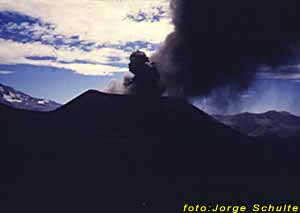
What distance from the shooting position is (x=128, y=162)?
131375 mm

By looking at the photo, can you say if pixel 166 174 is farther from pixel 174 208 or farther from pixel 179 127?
pixel 179 127

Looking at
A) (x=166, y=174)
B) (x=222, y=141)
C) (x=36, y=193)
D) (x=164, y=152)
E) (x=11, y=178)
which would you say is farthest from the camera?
(x=222, y=141)

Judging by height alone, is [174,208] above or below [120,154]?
below

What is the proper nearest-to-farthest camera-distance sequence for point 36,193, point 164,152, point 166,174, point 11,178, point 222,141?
1. point 36,193
2. point 11,178
3. point 166,174
4. point 164,152
5. point 222,141

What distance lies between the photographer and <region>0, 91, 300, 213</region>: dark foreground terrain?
103938mm

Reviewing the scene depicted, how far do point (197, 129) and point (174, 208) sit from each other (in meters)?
82.1

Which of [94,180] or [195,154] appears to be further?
[195,154]

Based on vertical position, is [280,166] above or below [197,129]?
below

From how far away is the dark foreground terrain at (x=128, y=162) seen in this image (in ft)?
341

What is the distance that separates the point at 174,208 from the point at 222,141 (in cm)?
7962

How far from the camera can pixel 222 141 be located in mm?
180000

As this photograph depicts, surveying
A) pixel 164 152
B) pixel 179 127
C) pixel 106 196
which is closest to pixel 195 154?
pixel 164 152

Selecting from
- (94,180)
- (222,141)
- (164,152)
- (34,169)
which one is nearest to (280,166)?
(222,141)

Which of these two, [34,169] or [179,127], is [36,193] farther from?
[179,127]
